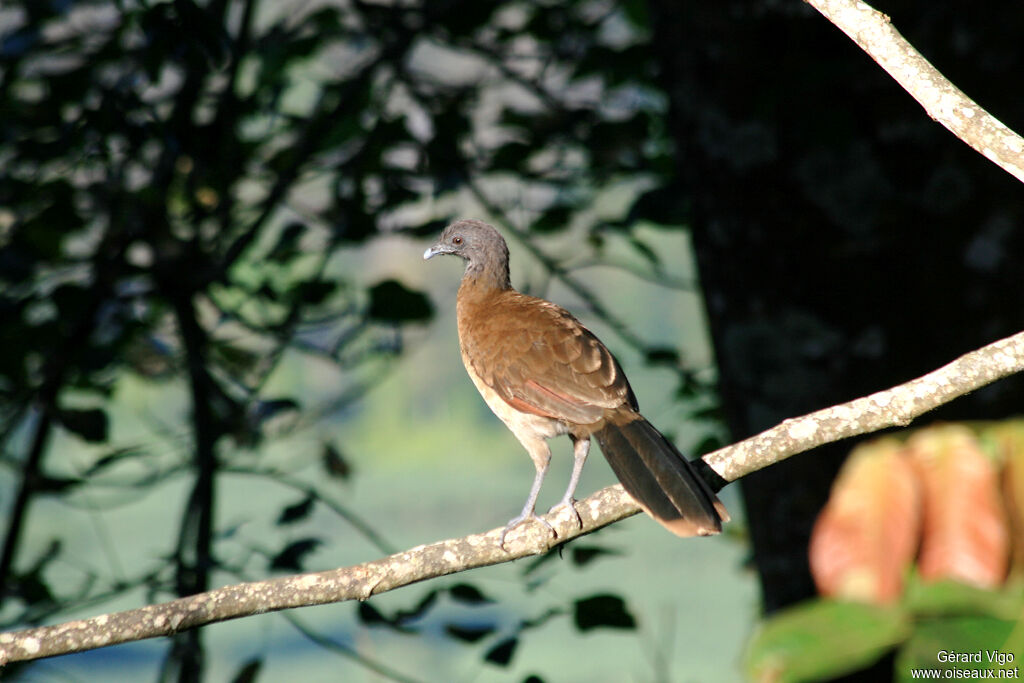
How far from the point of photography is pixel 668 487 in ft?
6.26

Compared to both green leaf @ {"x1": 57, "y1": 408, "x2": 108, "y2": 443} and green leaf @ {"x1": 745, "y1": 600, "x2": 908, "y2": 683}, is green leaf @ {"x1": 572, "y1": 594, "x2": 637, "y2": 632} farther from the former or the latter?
green leaf @ {"x1": 745, "y1": 600, "x2": 908, "y2": 683}

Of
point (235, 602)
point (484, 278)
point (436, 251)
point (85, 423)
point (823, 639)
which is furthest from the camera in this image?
point (436, 251)

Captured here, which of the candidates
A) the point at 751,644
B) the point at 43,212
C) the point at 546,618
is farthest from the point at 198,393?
the point at 751,644

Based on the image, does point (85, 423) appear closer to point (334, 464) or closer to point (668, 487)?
point (334, 464)

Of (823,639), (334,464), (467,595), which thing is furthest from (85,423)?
(823,639)

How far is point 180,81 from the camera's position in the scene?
11.4 ft

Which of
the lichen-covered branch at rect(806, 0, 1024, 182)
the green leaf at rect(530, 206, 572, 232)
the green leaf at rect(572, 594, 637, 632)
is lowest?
the green leaf at rect(572, 594, 637, 632)

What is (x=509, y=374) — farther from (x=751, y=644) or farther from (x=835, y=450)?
(x=751, y=644)

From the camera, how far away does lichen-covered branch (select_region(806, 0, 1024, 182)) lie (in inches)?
57.1

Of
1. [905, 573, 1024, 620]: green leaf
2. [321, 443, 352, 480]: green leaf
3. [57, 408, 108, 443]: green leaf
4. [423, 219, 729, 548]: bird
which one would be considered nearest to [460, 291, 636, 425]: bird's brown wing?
[423, 219, 729, 548]: bird

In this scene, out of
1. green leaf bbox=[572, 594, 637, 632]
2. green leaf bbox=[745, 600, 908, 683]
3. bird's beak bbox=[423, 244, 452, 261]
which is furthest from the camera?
bird's beak bbox=[423, 244, 452, 261]

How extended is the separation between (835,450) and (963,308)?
1.68 feet

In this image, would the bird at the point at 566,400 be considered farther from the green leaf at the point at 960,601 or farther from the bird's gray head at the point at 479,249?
the green leaf at the point at 960,601

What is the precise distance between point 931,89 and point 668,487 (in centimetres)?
83
